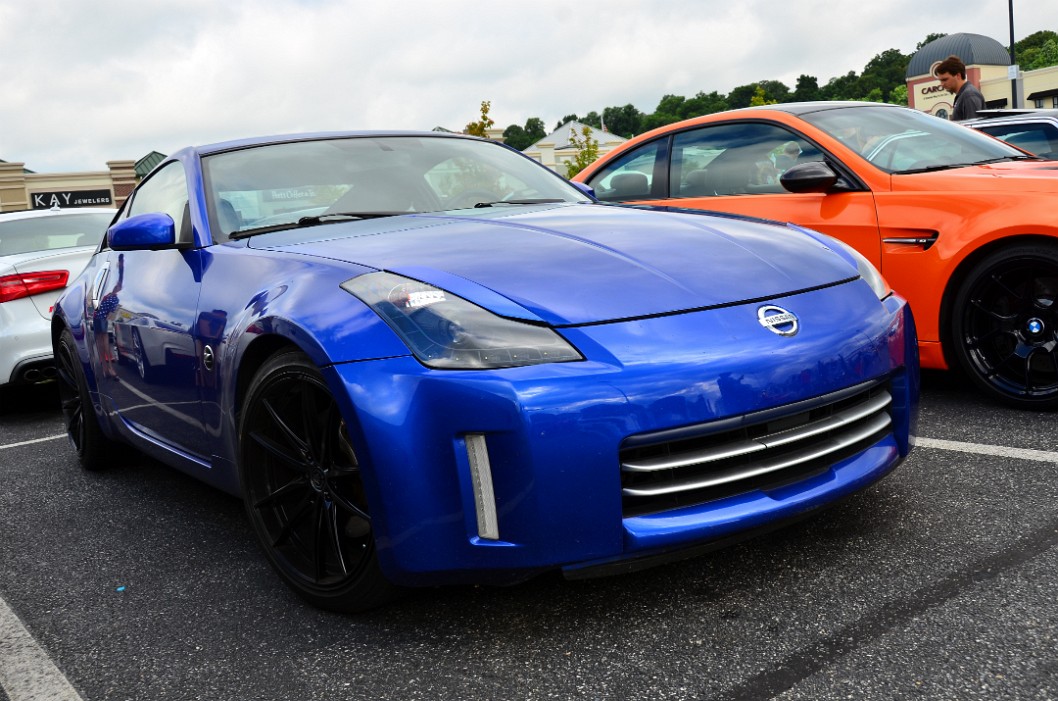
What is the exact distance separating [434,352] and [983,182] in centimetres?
300

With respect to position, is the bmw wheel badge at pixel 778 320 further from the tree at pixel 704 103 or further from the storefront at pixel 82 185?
the tree at pixel 704 103

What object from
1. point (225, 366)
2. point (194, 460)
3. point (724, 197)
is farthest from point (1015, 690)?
point (724, 197)

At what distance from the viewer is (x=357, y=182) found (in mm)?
3617

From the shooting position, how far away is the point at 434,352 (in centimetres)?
232

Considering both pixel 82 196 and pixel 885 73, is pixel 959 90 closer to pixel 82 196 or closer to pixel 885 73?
pixel 82 196

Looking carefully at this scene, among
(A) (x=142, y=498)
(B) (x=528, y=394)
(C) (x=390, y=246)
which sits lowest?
(A) (x=142, y=498)

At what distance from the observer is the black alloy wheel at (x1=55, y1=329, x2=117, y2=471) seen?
4.42 m

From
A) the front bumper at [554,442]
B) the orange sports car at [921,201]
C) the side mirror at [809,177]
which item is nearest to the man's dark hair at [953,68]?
the orange sports car at [921,201]

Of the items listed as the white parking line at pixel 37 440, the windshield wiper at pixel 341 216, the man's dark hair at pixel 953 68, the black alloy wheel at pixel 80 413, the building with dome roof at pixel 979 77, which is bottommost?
the white parking line at pixel 37 440

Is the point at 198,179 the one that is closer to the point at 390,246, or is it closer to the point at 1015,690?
the point at 390,246

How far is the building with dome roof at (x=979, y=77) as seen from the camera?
64.8 metres

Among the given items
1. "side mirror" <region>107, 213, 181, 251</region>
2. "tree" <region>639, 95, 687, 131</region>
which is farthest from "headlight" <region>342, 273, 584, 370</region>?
"tree" <region>639, 95, 687, 131</region>

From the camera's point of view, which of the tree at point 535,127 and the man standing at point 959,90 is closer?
the man standing at point 959,90

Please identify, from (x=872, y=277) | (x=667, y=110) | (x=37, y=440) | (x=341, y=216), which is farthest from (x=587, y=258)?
(x=667, y=110)
